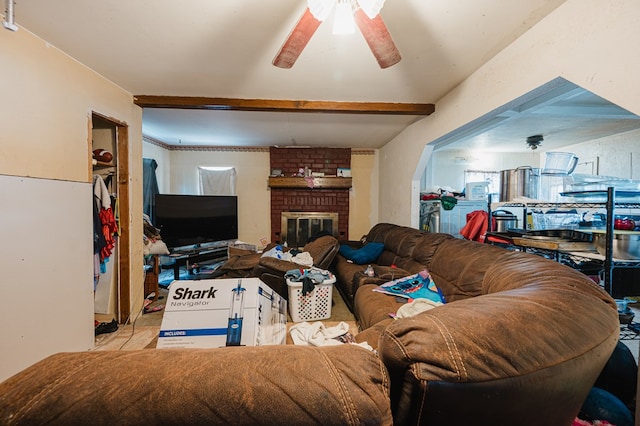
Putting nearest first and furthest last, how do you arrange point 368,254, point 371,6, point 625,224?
1. point 371,6
2. point 625,224
3. point 368,254

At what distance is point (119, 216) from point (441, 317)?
307 centimetres

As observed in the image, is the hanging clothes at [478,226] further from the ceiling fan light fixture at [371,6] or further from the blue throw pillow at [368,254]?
the ceiling fan light fixture at [371,6]

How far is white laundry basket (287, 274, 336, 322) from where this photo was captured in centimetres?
241

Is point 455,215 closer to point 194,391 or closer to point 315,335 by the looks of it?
point 315,335

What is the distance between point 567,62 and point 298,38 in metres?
1.46

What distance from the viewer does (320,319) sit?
253 cm

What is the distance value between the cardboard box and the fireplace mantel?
3717mm

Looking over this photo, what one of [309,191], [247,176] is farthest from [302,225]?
[247,176]

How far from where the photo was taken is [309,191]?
197 inches

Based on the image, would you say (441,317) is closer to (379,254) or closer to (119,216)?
(379,254)

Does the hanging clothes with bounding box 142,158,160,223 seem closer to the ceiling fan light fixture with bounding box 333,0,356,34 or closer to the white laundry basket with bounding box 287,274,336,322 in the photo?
the white laundry basket with bounding box 287,274,336,322

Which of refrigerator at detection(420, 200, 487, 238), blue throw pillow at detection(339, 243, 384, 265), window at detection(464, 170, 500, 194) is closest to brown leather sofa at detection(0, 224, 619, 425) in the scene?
blue throw pillow at detection(339, 243, 384, 265)

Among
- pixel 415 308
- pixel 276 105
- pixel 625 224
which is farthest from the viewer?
pixel 276 105

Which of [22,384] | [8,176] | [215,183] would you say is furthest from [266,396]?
[215,183]
